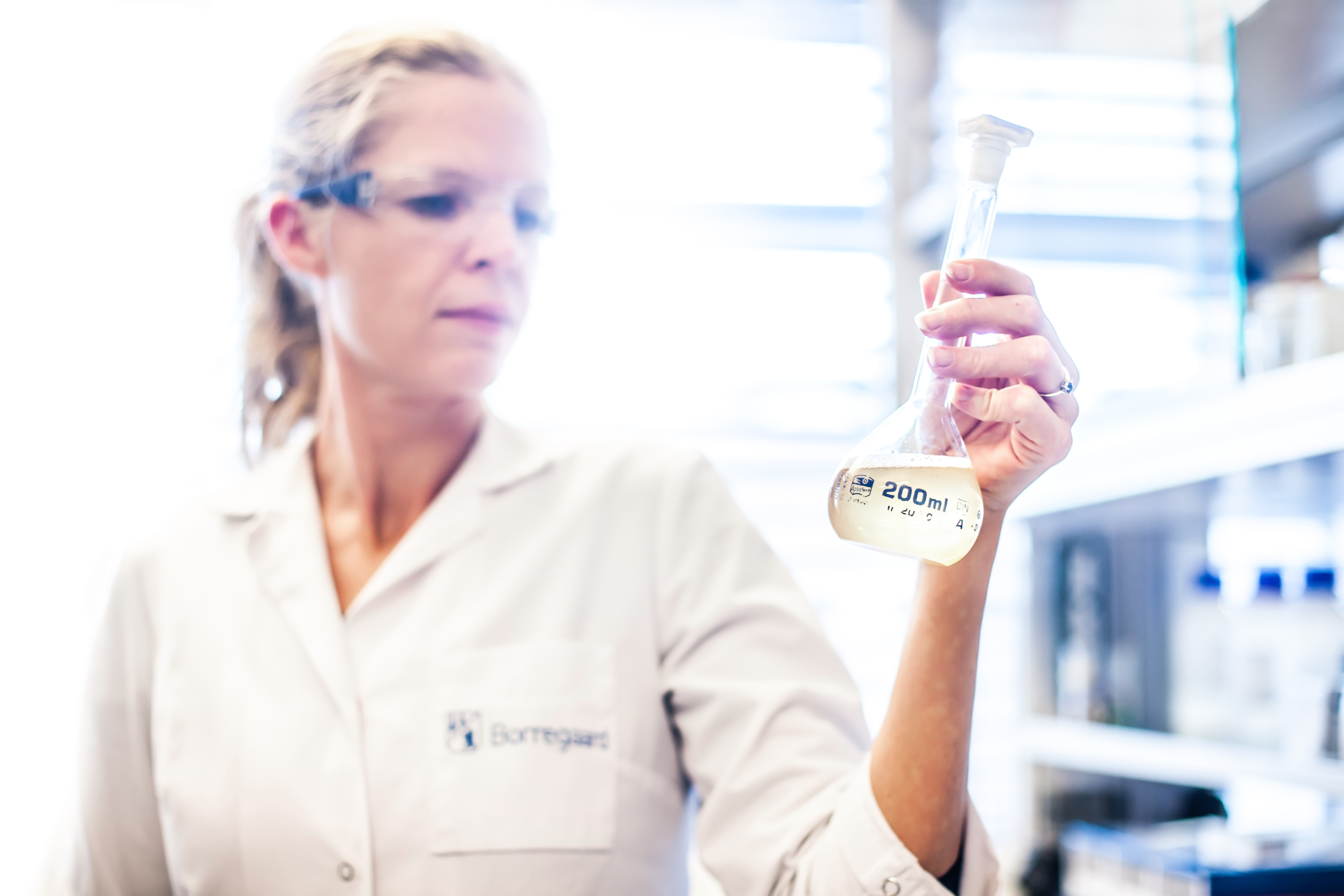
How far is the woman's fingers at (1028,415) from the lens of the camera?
641 millimetres

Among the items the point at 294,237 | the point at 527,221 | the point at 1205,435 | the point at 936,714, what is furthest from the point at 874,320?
the point at 936,714

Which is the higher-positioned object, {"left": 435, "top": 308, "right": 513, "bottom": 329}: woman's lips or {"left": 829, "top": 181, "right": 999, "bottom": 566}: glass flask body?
{"left": 435, "top": 308, "right": 513, "bottom": 329}: woman's lips

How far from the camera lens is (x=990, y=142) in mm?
625

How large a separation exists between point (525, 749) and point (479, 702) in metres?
0.07

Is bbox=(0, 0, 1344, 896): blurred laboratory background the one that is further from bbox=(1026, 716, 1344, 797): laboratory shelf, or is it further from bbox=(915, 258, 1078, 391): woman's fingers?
bbox=(915, 258, 1078, 391): woman's fingers

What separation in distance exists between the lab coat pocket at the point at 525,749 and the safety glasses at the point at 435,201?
45 cm

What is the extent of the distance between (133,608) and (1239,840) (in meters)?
1.33

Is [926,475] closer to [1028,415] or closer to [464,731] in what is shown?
[1028,415]

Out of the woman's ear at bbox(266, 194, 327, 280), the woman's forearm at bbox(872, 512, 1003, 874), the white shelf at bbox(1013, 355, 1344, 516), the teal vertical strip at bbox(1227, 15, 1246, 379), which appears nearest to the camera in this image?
the woman's forearm at bbox(872, 512, 1003, 874)

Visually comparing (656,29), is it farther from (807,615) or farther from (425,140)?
(807,615)

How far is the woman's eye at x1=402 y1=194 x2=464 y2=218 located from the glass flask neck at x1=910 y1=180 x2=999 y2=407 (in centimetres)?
60

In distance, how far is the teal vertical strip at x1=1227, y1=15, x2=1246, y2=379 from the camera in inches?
42.7

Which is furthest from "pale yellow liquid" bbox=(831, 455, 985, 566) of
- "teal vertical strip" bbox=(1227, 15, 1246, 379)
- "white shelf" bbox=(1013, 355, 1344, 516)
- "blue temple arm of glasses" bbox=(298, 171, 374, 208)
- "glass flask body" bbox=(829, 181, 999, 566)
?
"blue temple arm of glasses" bbox=(298, 171, 374, 208)

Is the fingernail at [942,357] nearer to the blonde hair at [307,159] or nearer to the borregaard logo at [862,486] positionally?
the borregaard logo at [862,486]
